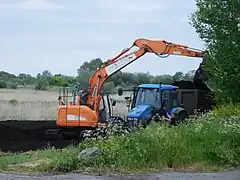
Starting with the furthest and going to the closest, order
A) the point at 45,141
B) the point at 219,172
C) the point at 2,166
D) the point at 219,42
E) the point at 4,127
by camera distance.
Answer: the point at 4,127 < the point at 45,141 < the point at 219,42 < the point at 2,166 < the point at 219,172

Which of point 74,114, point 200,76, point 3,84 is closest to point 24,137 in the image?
point 74,114

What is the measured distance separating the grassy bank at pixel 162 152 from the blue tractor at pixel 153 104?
27.2 ft

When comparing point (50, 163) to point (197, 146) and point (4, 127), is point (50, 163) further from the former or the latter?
point (4, 127)

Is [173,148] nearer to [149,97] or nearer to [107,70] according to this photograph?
[149,97]

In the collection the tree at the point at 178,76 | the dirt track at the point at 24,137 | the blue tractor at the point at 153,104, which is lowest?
the dirt track at the point at 24,137

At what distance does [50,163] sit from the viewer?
14086 millimetres

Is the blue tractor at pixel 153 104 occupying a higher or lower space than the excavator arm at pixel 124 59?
lower

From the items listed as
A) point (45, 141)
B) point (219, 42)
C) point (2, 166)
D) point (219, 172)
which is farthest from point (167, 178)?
point (45, 141)

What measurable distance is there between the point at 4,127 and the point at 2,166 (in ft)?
48.1

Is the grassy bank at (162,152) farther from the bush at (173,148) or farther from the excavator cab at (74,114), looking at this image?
the excavator cab at (74,114)

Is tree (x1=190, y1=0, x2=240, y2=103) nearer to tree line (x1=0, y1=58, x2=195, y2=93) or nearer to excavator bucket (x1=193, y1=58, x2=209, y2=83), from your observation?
excavator bucket (x1=193, y1=58, x2=209, y2=83)

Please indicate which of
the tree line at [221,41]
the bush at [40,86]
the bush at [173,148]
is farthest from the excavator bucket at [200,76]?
the bush at [40,86]

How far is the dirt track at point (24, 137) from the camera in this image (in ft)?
81.9

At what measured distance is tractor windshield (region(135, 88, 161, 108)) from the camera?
990 inches
